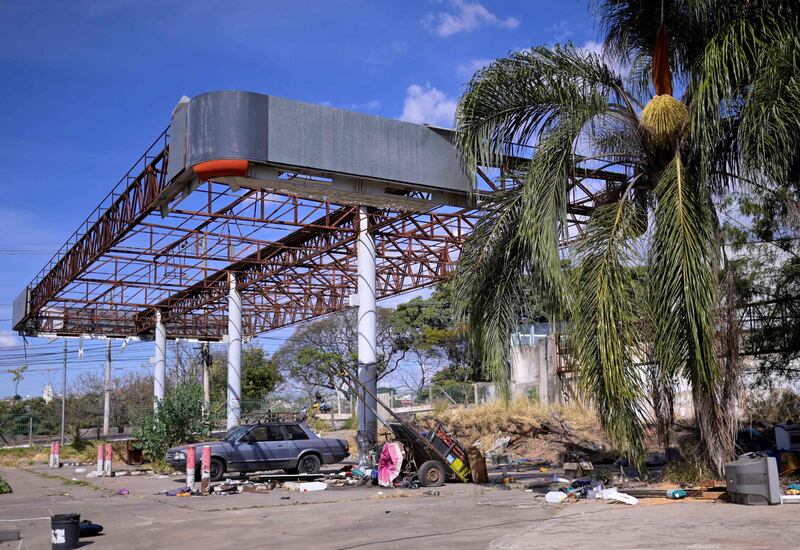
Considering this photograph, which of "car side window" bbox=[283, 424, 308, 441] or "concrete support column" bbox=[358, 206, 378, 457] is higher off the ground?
"concrete support column" bbox=[358, 206, 378, 457]

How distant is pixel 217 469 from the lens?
68.0 ft

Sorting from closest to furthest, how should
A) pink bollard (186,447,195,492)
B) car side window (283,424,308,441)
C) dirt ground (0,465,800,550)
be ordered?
dirt ground (0,465,800,550) < pink bollard (186,447,195,492) < car side window (283,424,308,441)

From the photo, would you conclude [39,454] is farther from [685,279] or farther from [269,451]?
[685,279]

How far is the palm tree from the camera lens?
491 inches

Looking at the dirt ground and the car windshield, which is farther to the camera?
the car windshield

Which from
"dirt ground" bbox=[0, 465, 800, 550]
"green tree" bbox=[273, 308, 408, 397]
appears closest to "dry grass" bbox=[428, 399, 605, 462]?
"dirt ground" bbox=[0, 465, 800, 550]

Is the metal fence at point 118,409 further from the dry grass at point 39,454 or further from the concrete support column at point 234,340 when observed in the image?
the concrete support column at point 234,340

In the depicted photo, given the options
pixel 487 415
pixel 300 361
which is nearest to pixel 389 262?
pixel 487 415

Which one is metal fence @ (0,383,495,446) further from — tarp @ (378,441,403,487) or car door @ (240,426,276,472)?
tarp @ (378,441,403,487)

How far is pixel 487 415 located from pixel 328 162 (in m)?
16.8

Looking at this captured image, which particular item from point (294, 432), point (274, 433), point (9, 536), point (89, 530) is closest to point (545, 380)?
point (294, 432)

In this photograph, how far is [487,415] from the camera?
100ft

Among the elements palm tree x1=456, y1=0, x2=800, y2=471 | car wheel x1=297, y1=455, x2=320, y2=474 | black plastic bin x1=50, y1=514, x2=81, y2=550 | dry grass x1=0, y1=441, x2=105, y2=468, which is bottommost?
dry grass x1=0, y1=441, x2=105, y2=468

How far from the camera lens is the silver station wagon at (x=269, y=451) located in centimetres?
2083
